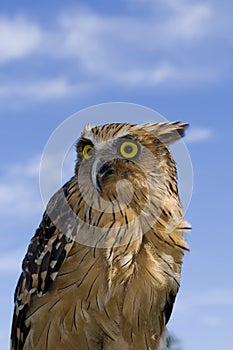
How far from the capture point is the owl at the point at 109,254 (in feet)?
25.1

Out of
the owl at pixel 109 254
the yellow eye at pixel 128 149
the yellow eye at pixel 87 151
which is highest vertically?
the yellow eye at pixel 87 151

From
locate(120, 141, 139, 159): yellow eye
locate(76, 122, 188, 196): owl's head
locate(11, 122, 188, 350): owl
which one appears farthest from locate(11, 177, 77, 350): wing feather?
locate(120, 141, 139, 159): yellow eye

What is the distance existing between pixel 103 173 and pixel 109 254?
2.72ft

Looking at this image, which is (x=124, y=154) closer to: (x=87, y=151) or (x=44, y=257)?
(x=87, y=151)

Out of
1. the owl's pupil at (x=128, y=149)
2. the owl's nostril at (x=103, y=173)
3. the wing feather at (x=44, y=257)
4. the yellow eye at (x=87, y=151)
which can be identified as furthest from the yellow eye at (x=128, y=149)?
the wing feather at (x=44, y=257)

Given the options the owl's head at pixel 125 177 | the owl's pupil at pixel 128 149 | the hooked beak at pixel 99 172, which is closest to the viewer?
the hooked beak at pixel 99 172

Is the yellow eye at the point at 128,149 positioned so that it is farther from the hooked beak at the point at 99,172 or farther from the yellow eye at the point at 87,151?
the yellow eye at the point at 87,151

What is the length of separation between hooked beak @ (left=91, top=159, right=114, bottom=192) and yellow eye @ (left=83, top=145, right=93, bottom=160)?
0.68 feet

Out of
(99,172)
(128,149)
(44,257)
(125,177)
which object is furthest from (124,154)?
(44,257)

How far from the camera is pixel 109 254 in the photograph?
25.1 feet

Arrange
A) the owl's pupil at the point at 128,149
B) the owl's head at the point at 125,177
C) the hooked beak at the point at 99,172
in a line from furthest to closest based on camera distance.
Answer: the owl's pupil at the point at 128,149, the owl's head at the point at 125,177, the hooked beak at the point at 99,172

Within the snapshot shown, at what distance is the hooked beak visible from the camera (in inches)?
301

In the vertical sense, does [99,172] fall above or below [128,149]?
below

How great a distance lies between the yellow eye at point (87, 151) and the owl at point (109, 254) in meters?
0.01
